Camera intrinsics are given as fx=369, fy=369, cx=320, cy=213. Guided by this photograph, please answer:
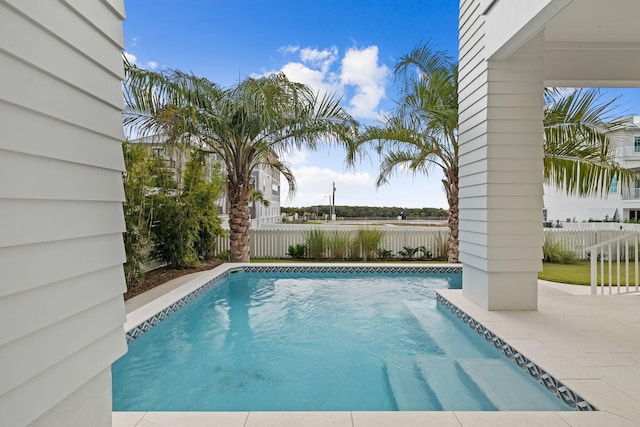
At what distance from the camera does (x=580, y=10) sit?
12.2ft

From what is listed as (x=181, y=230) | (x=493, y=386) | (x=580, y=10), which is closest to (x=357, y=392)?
(x=493, y=386)

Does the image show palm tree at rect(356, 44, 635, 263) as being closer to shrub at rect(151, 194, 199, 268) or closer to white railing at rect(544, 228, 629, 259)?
white railing at rect(544, 228, 629, 259)

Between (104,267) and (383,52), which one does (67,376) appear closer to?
(104,267)

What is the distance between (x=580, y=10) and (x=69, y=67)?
4.50 m

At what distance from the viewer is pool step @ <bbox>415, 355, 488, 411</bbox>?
8.64 feet

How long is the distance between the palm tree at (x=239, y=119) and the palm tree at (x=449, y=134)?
123 cm

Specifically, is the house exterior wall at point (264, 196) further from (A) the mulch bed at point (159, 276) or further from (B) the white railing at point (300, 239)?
(A) the mulch bed at point (159, 276)

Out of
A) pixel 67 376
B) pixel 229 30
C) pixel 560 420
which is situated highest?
pixel 229 30

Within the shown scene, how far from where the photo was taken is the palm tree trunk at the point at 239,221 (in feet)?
28.1

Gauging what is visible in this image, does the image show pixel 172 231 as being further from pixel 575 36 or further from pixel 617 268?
pixel 617 268

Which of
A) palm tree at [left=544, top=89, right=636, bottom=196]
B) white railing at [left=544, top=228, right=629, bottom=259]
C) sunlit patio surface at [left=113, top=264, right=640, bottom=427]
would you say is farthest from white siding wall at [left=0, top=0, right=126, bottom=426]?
white railing at [left=544, top=228, right=629, bottom=259]

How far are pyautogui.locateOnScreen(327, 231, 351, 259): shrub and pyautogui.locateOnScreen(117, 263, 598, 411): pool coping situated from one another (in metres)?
1.55

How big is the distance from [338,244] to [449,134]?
3839 mm

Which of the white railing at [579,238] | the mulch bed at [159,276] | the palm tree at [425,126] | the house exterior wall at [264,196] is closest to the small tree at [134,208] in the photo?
the mulch bed at [159,276]
